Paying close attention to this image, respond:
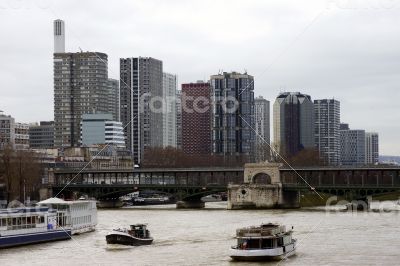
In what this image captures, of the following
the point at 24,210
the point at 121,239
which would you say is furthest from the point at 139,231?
the point at 24,210

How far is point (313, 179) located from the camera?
159125 millimetres

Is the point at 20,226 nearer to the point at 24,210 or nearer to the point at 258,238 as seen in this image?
the point at 24,210

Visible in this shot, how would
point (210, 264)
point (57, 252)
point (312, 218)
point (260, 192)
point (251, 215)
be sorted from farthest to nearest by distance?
1. point (260, 192)
2. point (251, 215)
3. point (312, 218)
4. point (57, 252)
5. point (210, 264)

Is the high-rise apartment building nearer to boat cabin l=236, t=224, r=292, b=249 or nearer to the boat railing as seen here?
the boat railing

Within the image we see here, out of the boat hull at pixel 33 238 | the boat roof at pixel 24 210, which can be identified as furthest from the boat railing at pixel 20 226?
the boat roof at pixel 24 210

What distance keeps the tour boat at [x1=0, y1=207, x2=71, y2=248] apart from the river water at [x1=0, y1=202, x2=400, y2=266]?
2.89 ft

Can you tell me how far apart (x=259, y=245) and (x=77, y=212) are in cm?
2458

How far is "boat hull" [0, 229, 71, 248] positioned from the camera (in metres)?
62.0

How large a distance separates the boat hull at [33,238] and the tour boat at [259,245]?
58.3 feet

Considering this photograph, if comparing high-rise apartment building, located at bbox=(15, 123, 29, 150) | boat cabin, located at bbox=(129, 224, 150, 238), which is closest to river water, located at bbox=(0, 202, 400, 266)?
boat cabin, located at bbox=(129, 224, 150, 238)

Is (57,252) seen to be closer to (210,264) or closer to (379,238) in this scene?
(210,264)

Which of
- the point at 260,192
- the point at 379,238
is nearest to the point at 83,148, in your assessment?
the point at 260,192

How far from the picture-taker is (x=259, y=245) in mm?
53344

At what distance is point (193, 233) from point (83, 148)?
125157mm
